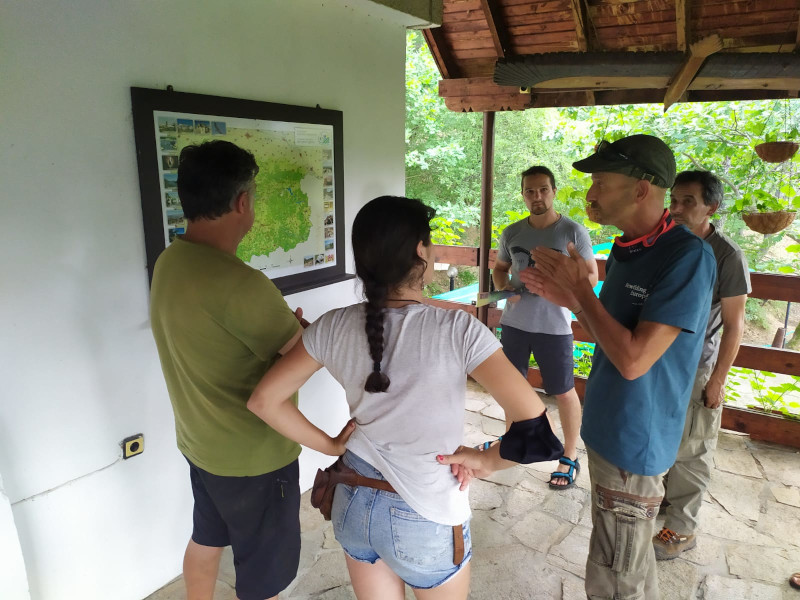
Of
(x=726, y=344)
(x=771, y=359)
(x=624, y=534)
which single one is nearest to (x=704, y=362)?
(x=726, y=344)

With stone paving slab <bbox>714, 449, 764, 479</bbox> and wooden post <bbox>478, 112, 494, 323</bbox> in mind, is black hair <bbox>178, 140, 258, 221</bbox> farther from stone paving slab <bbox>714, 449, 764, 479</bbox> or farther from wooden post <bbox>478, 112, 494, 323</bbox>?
stone paving slab <bbox>714, 449, 764, 479</bbox>

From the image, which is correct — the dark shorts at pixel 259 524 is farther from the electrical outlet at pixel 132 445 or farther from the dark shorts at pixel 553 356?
the dark shorts at pixel 553 356

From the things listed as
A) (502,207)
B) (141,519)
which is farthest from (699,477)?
(502,207)

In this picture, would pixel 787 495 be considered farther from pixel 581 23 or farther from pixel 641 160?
pixel 581 23

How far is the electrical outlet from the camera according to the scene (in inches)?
82.8

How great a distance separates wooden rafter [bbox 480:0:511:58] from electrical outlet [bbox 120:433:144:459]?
3710mm

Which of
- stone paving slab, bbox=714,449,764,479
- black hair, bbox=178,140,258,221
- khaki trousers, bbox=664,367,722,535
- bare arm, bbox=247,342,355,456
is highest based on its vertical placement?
black hair, bbox=178,140,258,221

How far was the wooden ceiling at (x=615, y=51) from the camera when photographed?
2807 mm

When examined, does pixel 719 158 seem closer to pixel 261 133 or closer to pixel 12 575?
pixel 261 133

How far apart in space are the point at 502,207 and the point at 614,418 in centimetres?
1293

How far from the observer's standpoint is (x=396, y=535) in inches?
50.5

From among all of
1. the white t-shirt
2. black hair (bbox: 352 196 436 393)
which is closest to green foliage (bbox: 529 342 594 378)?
the white t-shirt

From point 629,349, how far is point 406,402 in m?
0.76

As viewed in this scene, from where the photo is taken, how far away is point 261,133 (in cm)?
246
